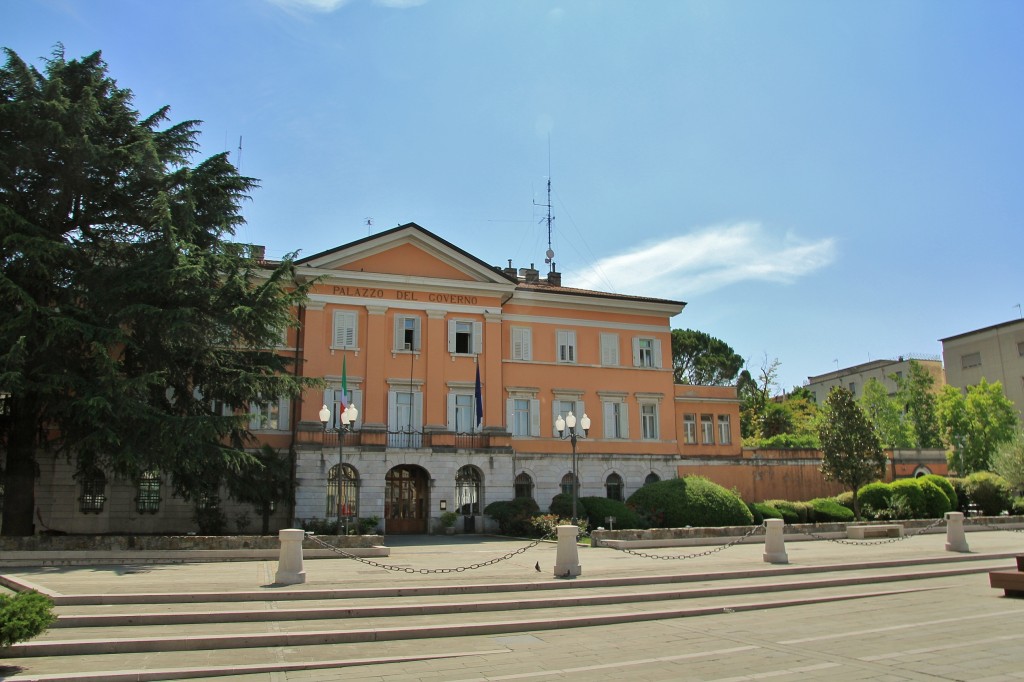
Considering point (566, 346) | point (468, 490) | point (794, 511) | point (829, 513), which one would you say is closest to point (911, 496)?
Answer: point (829, 513)

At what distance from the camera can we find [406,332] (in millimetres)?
33188

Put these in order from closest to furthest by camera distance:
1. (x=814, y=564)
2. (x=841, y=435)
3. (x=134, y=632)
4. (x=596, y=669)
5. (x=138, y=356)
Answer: (x=596, y=669)
(x=134, y=632)
(x=814, y=564)
(x=138, y=356)
(x=841, y=435)

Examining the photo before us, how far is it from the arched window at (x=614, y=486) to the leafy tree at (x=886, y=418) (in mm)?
28377

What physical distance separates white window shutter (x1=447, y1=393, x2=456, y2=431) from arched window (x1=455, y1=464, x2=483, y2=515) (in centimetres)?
195

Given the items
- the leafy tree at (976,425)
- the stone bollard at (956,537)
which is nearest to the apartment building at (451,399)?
the stone bollard at (956,537)

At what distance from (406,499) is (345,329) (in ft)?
24.9

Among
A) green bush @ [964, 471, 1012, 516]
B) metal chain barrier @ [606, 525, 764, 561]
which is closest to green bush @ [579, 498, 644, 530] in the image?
metal chain barrier @ [606, 525, 764, 561]

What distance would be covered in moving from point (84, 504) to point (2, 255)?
37.2 feet

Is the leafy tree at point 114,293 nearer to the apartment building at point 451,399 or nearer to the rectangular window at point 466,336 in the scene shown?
the apartment building at point 451,399

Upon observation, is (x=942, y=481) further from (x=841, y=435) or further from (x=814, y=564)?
(x=814, y=564)

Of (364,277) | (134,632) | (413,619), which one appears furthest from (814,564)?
(364,277)

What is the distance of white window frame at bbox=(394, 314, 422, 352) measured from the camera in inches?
1295

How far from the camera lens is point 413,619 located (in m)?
11.9

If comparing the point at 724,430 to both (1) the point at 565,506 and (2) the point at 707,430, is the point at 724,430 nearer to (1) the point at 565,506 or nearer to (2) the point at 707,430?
(2) the point at 707,430
